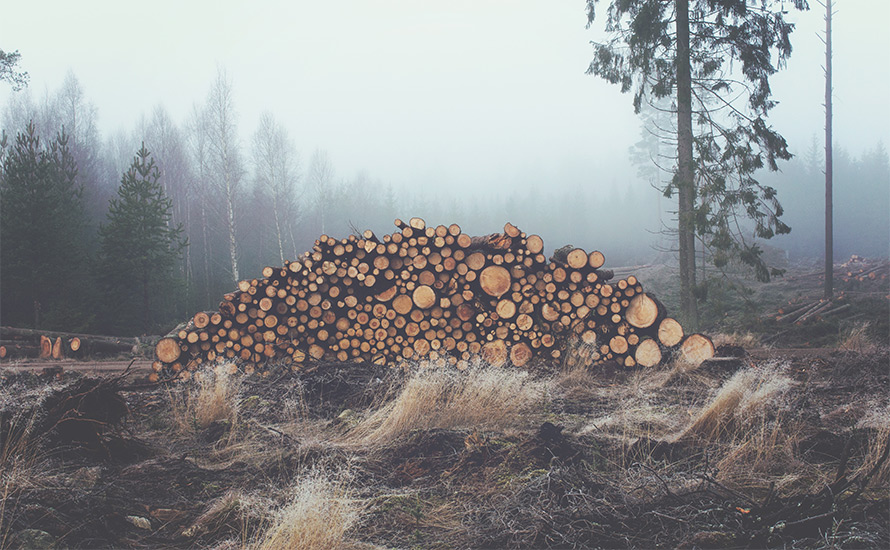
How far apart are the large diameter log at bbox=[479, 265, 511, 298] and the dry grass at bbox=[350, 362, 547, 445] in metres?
2.17

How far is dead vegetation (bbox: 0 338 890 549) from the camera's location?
8.29 ft

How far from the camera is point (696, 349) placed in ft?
23.1

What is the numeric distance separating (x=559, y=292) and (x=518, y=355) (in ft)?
3.56

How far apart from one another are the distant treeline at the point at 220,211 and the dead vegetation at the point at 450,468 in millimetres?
3748

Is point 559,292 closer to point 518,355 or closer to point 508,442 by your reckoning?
point 518,355

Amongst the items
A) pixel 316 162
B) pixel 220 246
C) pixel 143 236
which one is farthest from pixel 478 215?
pixel 143 236

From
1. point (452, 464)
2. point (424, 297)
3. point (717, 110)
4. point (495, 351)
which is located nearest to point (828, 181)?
point (717, 110)

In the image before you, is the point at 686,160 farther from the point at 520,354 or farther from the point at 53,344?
the point at 53,344

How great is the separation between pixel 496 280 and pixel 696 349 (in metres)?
2.91

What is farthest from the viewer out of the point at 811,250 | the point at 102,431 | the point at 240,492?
the point at 811,250

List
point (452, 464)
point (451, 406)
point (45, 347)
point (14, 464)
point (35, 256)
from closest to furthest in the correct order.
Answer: point (14, 464), point (452, 464), point (451, 406), point (45, 347), point (35, 256)

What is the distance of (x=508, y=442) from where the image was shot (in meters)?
3.99

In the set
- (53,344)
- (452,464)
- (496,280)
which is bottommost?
(53,344)

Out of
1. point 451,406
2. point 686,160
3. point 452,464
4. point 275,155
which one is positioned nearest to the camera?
point 452,464
